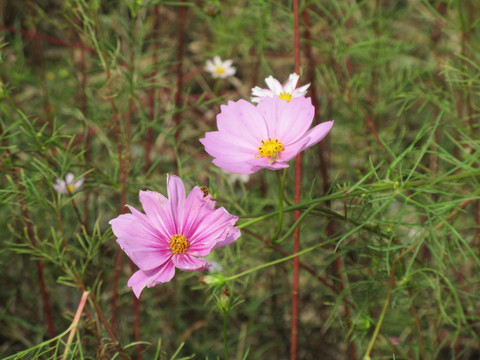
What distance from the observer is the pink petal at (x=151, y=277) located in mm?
563

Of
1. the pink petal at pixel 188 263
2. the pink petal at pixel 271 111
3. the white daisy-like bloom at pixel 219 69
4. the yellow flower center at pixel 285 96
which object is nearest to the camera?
the pink petal at pixel 188 263

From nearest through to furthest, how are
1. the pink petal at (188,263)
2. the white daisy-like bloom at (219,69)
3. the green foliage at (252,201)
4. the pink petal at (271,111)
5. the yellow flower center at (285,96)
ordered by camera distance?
the pink petal at (188,263) < the pink petal at (271,111) < the yellow flower center at (285,96) < the green foliage at (252,201) < the white daisy-like bloom at (219,69)

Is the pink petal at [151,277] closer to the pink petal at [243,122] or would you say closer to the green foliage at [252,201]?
the pink petal at [243,122]

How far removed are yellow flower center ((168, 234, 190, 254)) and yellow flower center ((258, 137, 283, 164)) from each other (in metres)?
0.14

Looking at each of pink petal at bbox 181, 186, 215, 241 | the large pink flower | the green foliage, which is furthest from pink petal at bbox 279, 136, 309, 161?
the green foliage

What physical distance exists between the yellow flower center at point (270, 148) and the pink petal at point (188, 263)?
153mm

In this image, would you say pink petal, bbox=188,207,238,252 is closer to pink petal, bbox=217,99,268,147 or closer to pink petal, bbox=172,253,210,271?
pink petal, bbox=172,253,210,271

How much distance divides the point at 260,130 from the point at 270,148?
3 cm

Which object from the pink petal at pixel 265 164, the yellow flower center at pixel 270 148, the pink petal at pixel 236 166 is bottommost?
the yellow flower center at pixel 270 148

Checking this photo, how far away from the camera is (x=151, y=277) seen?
578 millimetres

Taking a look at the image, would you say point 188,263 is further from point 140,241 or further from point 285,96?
point 285,96

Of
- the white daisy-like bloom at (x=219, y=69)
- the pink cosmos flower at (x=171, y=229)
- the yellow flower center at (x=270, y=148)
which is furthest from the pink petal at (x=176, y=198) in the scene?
the white daisy-like bloom at (x=219, y=69)

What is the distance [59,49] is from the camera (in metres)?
2.18

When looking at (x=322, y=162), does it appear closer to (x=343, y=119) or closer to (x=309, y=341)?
(x=343, y=119)
